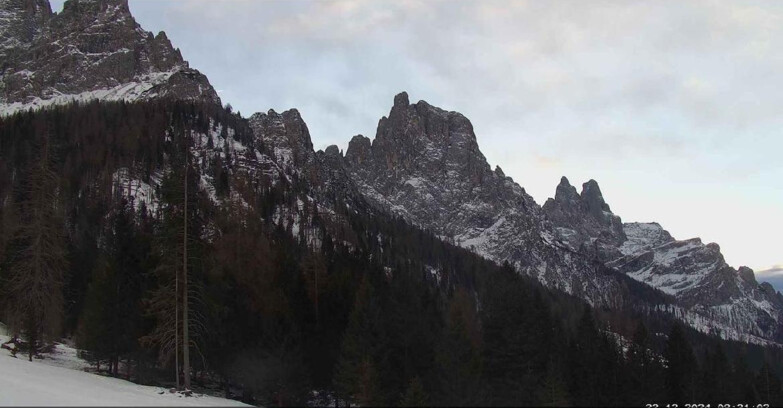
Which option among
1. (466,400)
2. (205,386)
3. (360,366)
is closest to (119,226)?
(205,386)

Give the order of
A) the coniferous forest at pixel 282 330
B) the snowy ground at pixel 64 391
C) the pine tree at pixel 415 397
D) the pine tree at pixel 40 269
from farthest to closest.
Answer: the pine tree at pixel 40 269
the coniferous forest at pixel 282 330
the pine tree at pixel 415 397
the snowy ground at pixel 64 391

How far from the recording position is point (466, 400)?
27.1 metres

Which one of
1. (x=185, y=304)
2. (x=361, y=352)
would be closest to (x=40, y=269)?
(x=185, y=304)

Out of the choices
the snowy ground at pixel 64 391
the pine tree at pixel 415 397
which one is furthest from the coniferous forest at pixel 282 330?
the snowy ground at pixel 64 391

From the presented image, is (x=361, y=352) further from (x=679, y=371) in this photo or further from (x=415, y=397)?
(x=679, y=371)

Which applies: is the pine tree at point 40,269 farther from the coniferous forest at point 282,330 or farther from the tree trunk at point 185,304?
the tree trunk at point 185,304

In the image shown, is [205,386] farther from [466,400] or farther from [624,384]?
[624,384]

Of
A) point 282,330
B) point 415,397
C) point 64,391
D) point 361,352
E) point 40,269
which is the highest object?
point 40,269

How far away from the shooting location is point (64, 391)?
22906mm

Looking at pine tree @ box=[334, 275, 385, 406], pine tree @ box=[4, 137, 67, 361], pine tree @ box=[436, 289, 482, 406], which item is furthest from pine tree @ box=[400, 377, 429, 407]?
pine tree @ box=[4, 137, 67, 361]

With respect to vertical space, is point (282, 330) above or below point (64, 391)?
above

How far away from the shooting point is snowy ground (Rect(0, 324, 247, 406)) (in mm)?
19891

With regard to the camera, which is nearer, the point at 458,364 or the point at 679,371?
the point at 458,364

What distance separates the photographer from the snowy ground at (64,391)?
19.9 meters
